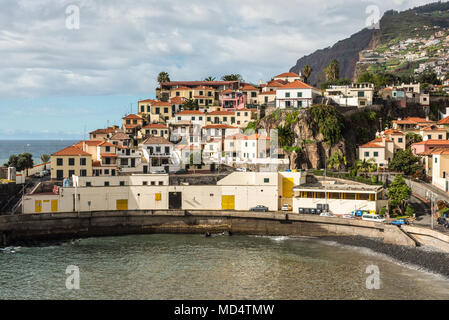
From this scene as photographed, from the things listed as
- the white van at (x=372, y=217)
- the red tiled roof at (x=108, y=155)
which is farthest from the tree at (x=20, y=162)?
the white van at (x=372, y=217)

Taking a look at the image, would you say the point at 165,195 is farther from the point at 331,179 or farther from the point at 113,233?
the point at 331,179

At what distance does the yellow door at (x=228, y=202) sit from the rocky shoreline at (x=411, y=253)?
14.8 metres

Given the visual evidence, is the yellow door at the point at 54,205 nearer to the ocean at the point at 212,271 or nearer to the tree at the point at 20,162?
the ocean at the point at 212,271

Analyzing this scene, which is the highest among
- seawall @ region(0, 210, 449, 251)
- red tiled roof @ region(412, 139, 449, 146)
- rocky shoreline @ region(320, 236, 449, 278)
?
red tiled roof @ region(412, 139, 449, 146)

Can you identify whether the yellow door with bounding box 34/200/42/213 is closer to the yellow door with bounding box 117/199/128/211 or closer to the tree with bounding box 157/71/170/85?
the yellow door with bounding box 117/199/128/211

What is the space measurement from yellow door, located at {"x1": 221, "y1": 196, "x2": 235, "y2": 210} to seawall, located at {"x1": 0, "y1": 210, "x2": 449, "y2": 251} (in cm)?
249

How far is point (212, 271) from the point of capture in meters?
42.4

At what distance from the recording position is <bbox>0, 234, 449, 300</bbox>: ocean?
36.8m

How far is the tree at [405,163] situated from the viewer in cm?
7038

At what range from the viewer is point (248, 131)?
8756cm

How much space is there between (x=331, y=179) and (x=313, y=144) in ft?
36.4

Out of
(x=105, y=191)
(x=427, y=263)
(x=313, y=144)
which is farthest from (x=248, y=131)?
(x=427, y=263)

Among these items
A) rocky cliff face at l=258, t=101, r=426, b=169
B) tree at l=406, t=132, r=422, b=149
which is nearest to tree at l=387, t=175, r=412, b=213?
rocky cliff face at l=258, t=101, r=426, b=169

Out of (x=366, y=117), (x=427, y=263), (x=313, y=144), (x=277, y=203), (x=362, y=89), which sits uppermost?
(x=362, y=89)
